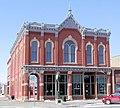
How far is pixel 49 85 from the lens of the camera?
51250mm

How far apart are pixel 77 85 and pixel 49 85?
5.09 metres

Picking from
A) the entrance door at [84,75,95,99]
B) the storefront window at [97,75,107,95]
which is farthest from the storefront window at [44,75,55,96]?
the storefront window at [97,75,107,95]

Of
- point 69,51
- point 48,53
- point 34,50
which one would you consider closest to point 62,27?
point 69,51

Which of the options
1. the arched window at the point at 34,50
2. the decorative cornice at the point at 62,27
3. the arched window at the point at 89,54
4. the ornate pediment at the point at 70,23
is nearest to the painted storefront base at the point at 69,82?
the arched window at the point at 89,54

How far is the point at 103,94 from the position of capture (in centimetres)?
5434

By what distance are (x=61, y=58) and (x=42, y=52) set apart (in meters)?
3.67

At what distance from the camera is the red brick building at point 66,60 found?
166ft

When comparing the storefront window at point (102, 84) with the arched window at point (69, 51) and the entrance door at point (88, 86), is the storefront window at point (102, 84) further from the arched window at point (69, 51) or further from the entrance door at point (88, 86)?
the arched window at point (69, 51)

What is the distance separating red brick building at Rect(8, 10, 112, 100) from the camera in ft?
166

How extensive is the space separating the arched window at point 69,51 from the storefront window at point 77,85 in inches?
115

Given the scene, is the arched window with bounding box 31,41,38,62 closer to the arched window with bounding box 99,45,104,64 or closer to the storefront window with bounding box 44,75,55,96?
the storefront window with bounding box 44,75,55,96

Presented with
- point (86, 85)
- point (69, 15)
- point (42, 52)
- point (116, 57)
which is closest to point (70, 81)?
point (86, 85)

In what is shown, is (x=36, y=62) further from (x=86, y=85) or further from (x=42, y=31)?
(x=86, y=85)

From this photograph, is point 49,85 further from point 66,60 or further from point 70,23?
point 70,23
